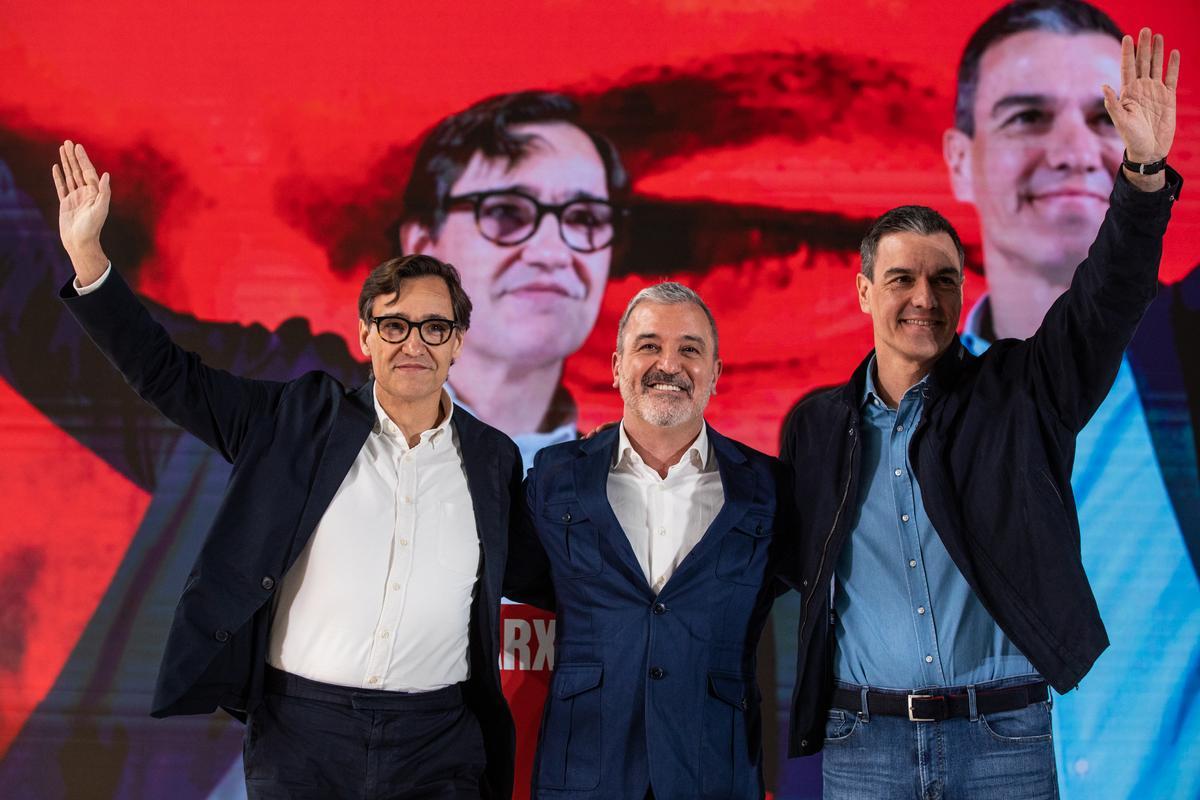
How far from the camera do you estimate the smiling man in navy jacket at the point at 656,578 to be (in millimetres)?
2213

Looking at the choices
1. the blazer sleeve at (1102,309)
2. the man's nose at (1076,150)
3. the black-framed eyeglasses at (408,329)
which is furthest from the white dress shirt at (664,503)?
the man's nose at (1076,150)

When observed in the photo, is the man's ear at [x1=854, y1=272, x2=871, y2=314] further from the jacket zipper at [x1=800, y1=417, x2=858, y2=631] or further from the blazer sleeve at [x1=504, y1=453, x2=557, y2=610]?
the blazer sleeve at [x1=504, y1=453, x2=557, y2=610]

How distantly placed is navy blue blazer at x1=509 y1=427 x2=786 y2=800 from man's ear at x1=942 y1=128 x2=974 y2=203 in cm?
172

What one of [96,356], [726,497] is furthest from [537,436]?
[96,356]

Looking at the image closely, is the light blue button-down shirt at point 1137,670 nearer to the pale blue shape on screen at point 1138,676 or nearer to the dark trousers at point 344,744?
the pale blue shape on screen at point 1138,676

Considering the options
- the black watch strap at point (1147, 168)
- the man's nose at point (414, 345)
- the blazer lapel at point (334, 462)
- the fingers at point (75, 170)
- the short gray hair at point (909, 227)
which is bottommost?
the blazer lapel at point (334, 462)

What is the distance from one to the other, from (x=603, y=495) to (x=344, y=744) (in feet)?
2.50

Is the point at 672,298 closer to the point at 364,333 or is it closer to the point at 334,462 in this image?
the point at 364,333

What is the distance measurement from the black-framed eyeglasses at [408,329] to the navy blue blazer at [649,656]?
45 cm

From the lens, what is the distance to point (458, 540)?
2371mm

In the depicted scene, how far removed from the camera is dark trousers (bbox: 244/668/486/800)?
2227 millimetres

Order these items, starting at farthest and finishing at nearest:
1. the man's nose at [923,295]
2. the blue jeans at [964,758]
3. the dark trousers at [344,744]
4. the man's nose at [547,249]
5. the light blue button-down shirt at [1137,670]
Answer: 1. the man's nose at [547,249]
2. the light blue button-down shirt at [1137,670]
3. the man's nose at [923,295]
4. the dark trousers at [344,744]
5. the blue jeans at [964,758]

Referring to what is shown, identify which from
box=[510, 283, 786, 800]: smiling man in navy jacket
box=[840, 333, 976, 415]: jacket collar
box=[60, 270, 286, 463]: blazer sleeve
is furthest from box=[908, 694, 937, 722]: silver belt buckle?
box=[60, 270, 286, 463]: blazer sleeve

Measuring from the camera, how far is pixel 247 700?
7.50ft
